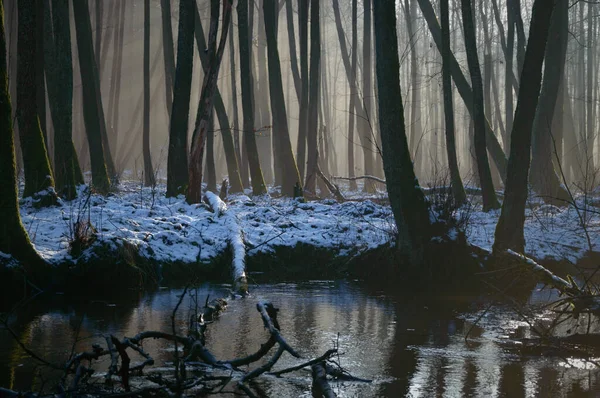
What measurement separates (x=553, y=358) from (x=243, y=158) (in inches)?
803

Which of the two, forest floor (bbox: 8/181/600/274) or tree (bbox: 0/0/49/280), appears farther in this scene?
forest floor (bbox: 8/181/600/274)

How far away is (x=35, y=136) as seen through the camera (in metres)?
11.1

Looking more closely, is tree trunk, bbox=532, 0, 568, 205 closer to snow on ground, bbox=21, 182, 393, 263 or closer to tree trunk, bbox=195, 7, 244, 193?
snow on ground, bbox=21, 182, 393, 263

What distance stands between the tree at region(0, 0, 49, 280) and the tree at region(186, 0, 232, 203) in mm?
5760

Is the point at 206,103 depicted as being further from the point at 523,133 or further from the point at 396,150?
the point at 523,133

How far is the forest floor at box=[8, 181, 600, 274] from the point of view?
9.98 metres

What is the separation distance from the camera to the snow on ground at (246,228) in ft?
33.3

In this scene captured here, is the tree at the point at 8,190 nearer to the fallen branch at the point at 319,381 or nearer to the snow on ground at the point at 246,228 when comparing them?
the snow on ground at the point at 246,228

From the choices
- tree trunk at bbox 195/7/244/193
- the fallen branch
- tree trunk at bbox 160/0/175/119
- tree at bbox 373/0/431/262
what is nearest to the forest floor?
tree at bbox 373/0/431/262

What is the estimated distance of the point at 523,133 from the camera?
10.1 metres

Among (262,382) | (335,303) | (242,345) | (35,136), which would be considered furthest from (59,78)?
(262,382)

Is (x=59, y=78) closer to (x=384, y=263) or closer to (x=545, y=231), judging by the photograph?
(x=384, y=263)

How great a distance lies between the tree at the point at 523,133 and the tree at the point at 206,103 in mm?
6466

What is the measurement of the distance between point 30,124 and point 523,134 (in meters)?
8.33
